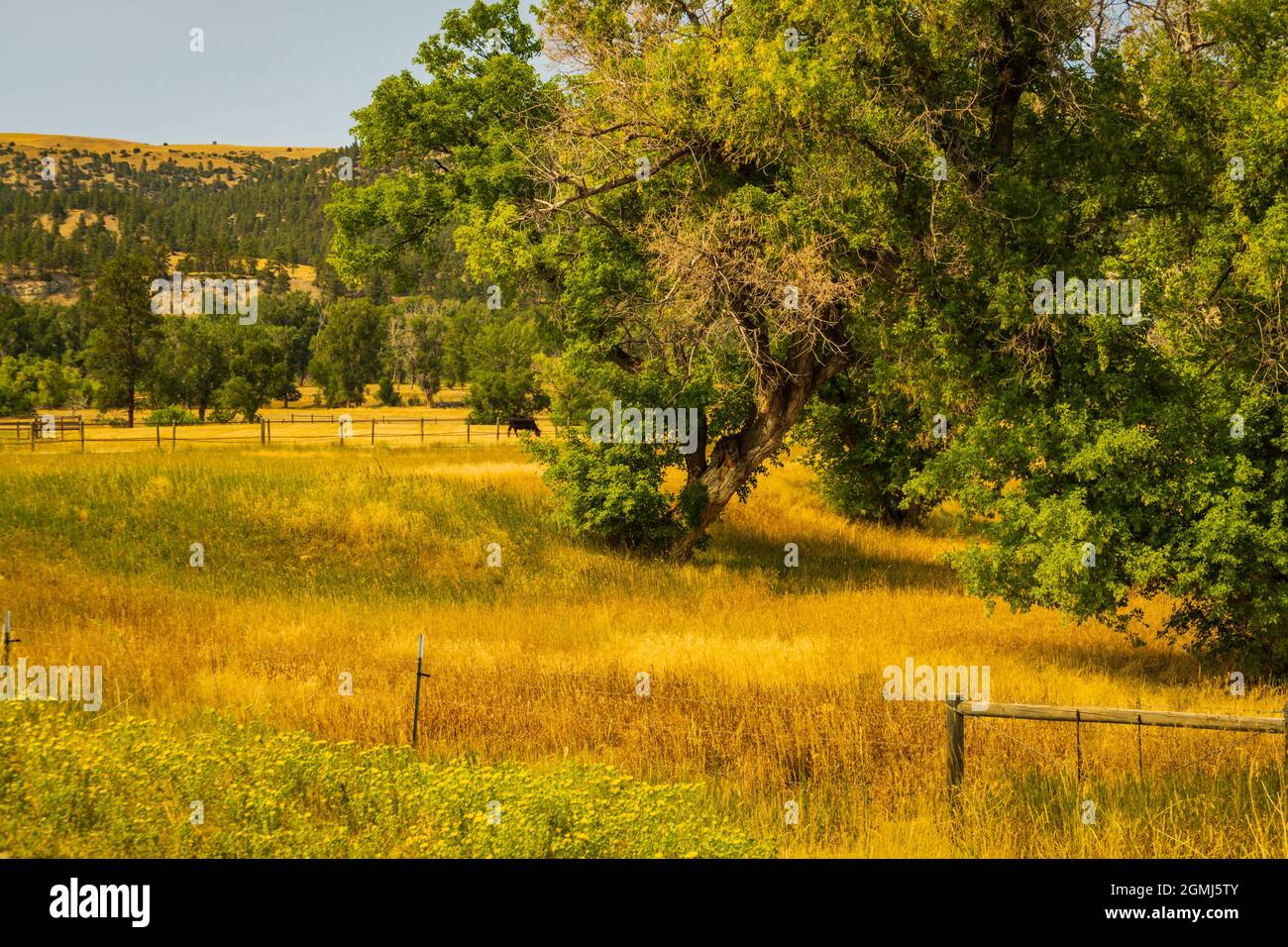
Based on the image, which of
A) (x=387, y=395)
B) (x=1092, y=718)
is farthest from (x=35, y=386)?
(x=1092, y=718)

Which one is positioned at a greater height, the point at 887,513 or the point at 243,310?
the point at 243,310

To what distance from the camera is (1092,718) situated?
925 cm

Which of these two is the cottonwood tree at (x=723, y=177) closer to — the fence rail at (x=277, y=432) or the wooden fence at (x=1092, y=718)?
the wooden fence at (x=1092, y=718)

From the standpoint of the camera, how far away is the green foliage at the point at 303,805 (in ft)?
21.5

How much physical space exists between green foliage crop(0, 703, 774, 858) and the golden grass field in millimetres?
550

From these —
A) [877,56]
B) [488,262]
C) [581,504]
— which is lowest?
[581,504]

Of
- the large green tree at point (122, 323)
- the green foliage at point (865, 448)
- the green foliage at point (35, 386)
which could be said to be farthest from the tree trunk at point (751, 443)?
the green foliage at point (35, 386)

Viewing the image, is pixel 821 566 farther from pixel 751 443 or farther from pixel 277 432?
pixel 277 432

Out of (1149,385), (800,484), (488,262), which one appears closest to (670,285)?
(488,262)

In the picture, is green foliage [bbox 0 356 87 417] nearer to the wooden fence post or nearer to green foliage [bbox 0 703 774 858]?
green foliage [bbox 0 703 774 858]

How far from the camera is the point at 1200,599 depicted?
1516cm

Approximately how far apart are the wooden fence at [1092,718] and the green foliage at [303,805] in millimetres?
2442

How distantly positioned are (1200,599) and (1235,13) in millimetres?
8610

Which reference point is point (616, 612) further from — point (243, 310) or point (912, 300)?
point (243, 310)
